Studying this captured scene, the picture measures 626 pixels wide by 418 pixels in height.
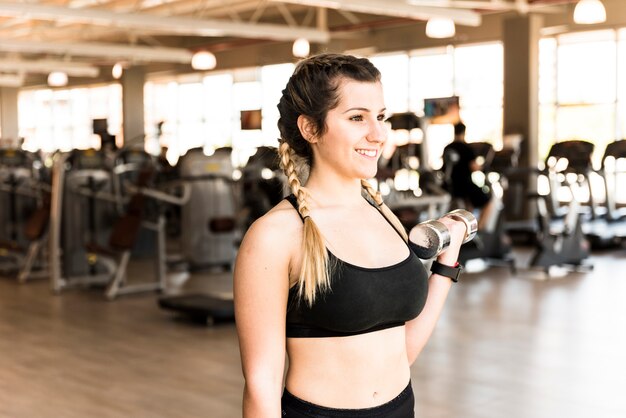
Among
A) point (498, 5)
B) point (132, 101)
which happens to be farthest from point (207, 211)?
point (132, 101)

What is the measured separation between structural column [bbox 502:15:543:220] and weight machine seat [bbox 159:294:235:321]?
7.18 m

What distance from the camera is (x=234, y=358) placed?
5.30 m

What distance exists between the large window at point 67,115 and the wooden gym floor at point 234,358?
14147 millimetres

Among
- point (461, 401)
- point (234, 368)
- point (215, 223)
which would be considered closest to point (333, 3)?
point (215, 223)

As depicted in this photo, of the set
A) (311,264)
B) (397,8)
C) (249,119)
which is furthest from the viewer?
(249,119)

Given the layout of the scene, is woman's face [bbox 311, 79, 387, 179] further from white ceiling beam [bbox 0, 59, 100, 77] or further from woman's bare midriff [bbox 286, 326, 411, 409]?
white ceiling beam [bbox 0, 59, 100, 77]

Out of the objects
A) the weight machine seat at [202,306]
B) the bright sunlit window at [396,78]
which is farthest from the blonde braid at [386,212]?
the bright sunlit window at [396,78]

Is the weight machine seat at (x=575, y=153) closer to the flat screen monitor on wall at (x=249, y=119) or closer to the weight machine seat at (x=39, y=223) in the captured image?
the flat screen monitor on wall at (x=249, y=119)

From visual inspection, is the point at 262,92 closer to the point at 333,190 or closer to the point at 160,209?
the point at 160,209

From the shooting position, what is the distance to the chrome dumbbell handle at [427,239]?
1.57 meters

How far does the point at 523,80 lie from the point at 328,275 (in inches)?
466

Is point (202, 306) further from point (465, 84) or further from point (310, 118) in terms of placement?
point (465, 84)

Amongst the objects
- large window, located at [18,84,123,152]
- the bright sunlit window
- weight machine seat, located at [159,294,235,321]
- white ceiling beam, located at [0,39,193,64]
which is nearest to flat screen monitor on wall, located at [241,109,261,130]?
white ceiling beam, located at [0,39,193,64]

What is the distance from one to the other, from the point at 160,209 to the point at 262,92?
956 centimetres
